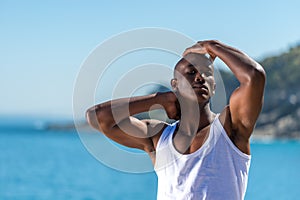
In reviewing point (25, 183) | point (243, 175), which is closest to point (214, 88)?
point (243, 175)

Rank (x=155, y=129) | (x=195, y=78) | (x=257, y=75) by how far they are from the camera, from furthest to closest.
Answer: (x=155, y=129) → (x=195, y=78) → (x=257, y=75)

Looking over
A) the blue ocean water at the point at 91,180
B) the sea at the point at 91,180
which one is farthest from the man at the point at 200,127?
the blue ocean water at the point at 91,180

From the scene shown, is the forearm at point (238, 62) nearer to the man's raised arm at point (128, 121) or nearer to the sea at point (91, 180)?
the man's raised arm at point (128, 121)

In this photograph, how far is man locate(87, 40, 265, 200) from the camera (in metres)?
1.43

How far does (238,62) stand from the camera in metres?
1.42

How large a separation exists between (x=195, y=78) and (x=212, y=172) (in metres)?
0.25

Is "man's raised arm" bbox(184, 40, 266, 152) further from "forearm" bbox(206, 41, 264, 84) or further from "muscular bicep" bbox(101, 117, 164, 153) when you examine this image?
"muscular bicep" bbox(101, 117, 164, 153)

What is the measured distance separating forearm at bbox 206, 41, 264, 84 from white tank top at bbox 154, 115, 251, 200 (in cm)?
14

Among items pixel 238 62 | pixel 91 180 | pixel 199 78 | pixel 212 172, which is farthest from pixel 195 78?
pixel 91 180

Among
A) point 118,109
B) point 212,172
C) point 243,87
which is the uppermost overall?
point 243,87

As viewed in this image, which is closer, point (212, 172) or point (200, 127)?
point (212, 172)

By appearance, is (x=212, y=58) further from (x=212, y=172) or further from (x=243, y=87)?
(x=212, y=172)

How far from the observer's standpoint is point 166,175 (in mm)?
1521

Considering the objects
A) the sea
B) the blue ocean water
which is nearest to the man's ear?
the sea
